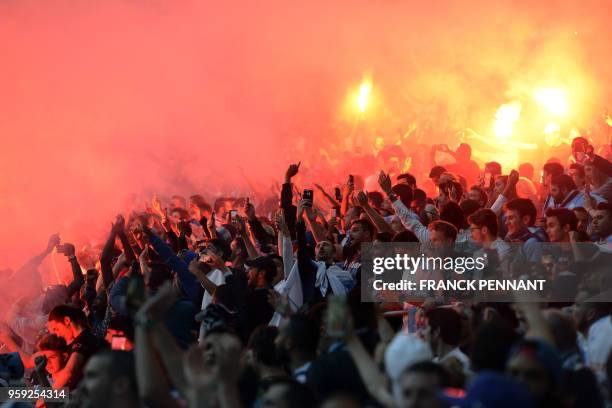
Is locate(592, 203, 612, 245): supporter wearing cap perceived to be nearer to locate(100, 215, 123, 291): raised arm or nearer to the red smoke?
locate(100, 215, 123, 291): raised arm

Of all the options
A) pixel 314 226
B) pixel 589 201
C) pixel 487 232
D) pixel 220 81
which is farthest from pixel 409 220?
pixel 220 81

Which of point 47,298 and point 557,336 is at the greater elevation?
point 47,298

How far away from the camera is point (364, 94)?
54.5 ft

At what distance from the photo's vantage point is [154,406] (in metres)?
4.97

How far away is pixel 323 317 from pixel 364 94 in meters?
10.8

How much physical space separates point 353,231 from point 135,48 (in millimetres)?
7974

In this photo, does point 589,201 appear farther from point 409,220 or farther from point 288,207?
point 288,207

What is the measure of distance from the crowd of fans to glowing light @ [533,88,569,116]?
3.01 meters

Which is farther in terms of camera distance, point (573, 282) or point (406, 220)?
point (406, 220)

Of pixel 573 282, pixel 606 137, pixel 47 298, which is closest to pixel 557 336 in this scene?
pixel 573 282

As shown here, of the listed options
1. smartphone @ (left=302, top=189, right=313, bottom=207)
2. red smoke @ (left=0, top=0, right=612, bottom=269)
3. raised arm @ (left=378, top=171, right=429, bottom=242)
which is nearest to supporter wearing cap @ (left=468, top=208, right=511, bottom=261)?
raised arm @ (left=378, top=171, right=429, bottom=242)

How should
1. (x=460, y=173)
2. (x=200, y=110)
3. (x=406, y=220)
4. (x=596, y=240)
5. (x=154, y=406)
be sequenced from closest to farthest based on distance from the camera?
(x=154, y=406) < (x=596, y=240) < (x=406, y=220) < (x=460, y=173) < (x=200, y=110)

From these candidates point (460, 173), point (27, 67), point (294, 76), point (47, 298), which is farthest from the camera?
point (294, 76)

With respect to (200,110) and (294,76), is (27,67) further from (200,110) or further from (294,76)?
(294,76)
